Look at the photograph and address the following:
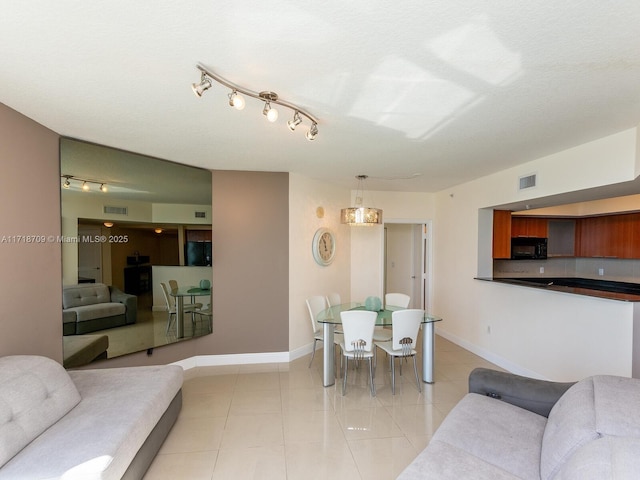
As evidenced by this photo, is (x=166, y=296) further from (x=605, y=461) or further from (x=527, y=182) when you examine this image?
(x=527, y=182)

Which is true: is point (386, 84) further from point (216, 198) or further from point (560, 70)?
point (216, 198)

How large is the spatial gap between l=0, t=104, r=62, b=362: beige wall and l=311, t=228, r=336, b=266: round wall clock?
2955 millimetres

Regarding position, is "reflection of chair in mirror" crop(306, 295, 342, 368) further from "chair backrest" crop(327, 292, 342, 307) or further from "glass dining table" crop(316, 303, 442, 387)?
"glass dining table" crop(316, 303, 442, 387)

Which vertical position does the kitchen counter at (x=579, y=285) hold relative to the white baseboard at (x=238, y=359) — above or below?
above

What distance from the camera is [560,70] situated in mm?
1776

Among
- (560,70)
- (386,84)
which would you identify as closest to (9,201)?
(386,84)

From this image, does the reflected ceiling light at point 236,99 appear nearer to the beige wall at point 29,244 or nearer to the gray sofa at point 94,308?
the beige wall at point 29,244

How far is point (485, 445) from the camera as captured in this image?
1699mm

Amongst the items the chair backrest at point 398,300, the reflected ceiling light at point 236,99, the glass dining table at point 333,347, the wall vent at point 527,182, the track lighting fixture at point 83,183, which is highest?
the reflected ceiling light at point 236,99

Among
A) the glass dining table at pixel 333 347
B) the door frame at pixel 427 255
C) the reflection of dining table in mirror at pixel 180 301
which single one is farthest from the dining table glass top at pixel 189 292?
the door frame at pixel 427 255

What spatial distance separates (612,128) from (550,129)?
0.50 metres

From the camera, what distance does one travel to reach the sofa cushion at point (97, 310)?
9.84 ft

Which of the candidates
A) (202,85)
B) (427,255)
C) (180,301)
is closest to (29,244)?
(180,301)

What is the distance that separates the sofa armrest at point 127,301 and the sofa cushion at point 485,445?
10.5ft
